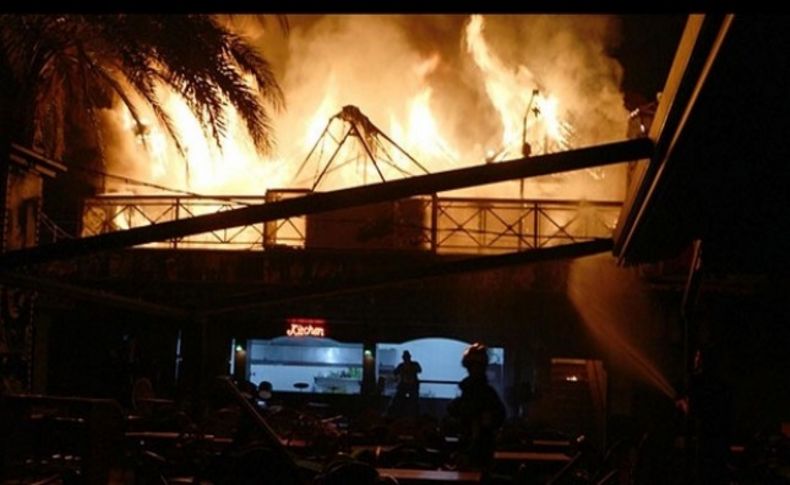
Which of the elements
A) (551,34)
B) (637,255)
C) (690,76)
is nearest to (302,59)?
(551,34)

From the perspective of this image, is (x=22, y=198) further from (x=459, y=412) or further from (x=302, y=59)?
(x=302, y=59)

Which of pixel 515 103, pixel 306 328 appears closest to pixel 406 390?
pixel 306 328

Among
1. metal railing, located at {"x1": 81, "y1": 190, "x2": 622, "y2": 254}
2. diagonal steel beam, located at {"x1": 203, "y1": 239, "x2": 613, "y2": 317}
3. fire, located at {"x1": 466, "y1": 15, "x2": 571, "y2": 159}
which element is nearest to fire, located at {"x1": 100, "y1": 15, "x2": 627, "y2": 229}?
fire, located at {"x1": 466, "y1": 15, "x2": 571, "y2": 159}

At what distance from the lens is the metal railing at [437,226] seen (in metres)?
21.5

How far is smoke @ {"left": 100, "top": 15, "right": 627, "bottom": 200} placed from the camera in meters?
29.8

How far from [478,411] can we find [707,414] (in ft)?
15.1

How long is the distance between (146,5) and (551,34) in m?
30.9

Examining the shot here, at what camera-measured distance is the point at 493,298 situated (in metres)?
21.1

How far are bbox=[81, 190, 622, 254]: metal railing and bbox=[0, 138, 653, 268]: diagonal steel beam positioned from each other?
15503 millimetres

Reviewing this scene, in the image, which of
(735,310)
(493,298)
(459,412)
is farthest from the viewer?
(493,298)

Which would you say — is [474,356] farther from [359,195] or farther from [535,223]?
[535,223]

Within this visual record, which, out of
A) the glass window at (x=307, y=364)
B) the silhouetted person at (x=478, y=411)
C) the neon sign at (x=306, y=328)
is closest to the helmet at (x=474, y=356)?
the silhouetted person at (x=478, y=411)

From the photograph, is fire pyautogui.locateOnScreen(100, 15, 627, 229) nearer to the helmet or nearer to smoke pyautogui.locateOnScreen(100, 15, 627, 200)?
smoke pyautogui.locateOnScreen(100, 15, 627, 200)

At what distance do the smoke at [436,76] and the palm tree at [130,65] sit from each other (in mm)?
17896
